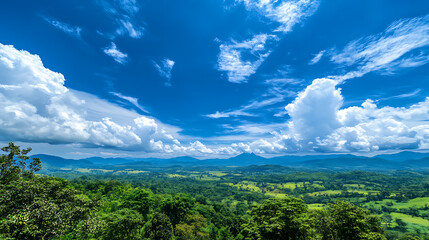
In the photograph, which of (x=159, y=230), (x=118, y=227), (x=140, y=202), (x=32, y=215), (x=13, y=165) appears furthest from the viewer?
(x=140, y=202)

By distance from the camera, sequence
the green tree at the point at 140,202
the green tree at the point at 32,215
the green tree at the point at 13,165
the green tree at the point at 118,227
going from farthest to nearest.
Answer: the green tree at the point at 140,202 → the green tree at the point at 118,227 → the green tree at the point at 13,165 → the green tree at the point at 32,215

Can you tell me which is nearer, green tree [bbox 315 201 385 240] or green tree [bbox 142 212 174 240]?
green tree [bbox 315 201 385 240]

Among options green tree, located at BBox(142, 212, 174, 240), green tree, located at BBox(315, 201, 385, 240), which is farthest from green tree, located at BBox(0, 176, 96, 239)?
green tree, located at BBox(315, 201, 385, 240)

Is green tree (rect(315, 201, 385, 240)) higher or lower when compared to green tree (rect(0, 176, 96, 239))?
lower

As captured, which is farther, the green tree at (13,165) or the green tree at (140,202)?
the green tree at (140,202)

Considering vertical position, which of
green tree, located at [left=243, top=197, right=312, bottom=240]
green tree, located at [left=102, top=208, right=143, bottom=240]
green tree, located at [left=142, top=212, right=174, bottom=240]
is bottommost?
green tree, located at [left=142, top=212, right=174, bottom=240]

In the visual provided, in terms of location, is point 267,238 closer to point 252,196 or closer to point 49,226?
point 49,226

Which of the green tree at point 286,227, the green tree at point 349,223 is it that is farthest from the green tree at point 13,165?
the green tree at point 349,223

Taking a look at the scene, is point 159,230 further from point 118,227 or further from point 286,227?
point 286,227

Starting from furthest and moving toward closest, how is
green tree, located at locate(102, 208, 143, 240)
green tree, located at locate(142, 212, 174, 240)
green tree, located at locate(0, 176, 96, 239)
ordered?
1. green tree, located at locate(142, 212, 174, 240)
2. green tree, located at locate(102, 208, 143, 240)
3. green tree, located at locate(0, 176, 96, 239)

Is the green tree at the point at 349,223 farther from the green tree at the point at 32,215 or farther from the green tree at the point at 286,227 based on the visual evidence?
the green tree at the point at 32,215

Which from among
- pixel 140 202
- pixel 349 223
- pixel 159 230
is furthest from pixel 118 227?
pixel 349 223

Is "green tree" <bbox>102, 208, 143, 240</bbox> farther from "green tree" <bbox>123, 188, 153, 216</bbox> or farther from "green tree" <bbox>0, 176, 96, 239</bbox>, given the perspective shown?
"green tree" <bbox>123, 188, 153, 216</bbox>

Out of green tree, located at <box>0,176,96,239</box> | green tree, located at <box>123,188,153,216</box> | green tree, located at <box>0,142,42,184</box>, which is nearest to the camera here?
green tree, located at <box>0,176,96,239</box>
